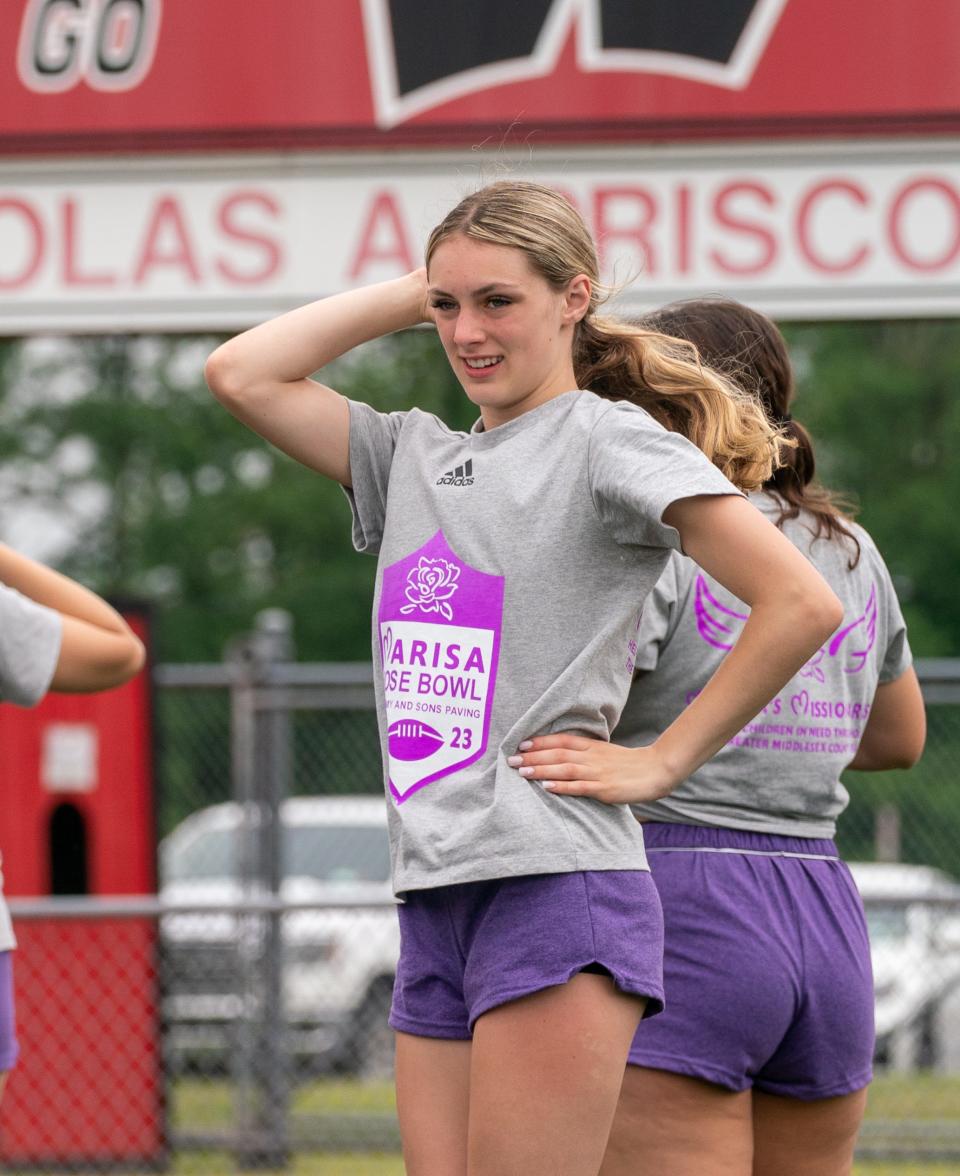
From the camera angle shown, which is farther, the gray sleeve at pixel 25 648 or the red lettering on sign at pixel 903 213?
the red lettering on sign at pixel 903 213

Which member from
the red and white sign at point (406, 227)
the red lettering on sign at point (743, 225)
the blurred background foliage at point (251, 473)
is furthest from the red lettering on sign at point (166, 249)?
the blurred background foliage at point (251, 473)

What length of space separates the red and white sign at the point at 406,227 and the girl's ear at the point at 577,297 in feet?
8.78

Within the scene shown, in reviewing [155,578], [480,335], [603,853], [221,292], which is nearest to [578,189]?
[221,292]

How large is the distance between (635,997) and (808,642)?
50 cm

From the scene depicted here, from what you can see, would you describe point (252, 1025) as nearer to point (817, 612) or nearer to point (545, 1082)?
point (545, 1082)

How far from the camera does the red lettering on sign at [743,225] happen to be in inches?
206

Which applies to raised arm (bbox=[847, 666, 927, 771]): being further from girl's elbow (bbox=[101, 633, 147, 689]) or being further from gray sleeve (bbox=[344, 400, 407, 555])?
girl's elbow (bbox=[101, 633, 147, 689])

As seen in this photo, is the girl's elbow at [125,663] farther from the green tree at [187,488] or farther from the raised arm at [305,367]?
the green tree at [187,488]

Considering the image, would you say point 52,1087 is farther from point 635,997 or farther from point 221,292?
point 635,997

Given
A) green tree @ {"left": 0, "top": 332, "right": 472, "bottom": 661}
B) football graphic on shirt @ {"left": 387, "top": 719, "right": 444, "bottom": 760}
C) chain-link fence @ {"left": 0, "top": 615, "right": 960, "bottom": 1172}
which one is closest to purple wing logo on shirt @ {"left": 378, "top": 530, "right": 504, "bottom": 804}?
football graphic on shirt @ {"left": 387, "top": 719, "right": 444, "bottom": 760}

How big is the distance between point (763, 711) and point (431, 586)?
28.6 inches

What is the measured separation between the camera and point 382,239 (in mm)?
5285

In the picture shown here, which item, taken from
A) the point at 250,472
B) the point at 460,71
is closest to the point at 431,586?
the point at 460,71

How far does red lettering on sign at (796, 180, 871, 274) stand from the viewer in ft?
17.2
